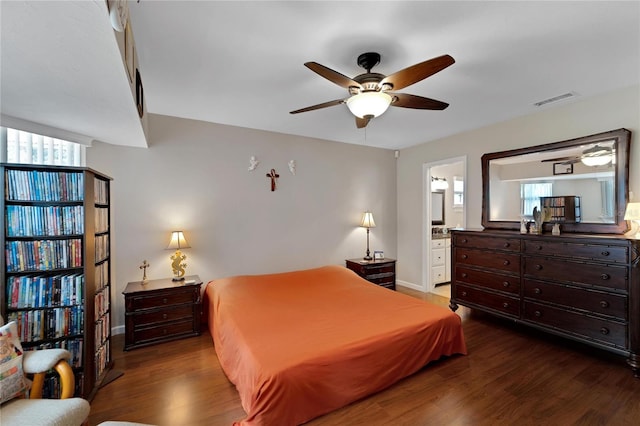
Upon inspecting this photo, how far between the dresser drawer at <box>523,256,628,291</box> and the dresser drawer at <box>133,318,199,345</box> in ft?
11.9

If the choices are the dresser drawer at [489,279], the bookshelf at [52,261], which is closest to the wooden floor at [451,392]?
the bookshelf at [52,261]

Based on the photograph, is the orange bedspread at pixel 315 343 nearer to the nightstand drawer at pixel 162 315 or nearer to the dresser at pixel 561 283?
the nightstand drawer at pixel 162 315

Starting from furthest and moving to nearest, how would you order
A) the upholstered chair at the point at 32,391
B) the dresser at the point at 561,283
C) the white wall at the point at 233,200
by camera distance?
the white wall at the point at 233,200 < the dresser at the point at 561,283 < the upholstered chair at the point at 32,391

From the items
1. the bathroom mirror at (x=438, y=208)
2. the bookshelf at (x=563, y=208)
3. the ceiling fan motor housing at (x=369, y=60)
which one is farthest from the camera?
the bathroom mirror at (x=438, y=208)

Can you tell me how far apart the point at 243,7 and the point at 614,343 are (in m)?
3.75

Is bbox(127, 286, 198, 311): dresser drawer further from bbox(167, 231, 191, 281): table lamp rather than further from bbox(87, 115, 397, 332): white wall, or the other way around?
bbox(87, 115, 397, 332): white wall

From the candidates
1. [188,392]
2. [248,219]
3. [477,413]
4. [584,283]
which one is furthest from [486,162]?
[188,392]

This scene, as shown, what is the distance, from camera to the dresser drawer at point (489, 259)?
302cm

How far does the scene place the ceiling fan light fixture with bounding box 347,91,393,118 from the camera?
75.5 inches

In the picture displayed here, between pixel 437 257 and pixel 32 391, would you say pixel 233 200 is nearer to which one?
pixel 32 391

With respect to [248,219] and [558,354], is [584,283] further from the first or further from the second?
[248,219]

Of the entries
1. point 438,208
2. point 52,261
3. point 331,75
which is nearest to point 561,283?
point 331,75

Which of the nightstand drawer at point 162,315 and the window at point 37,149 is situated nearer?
the window at point 37,149

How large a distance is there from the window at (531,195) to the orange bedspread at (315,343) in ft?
5.80
